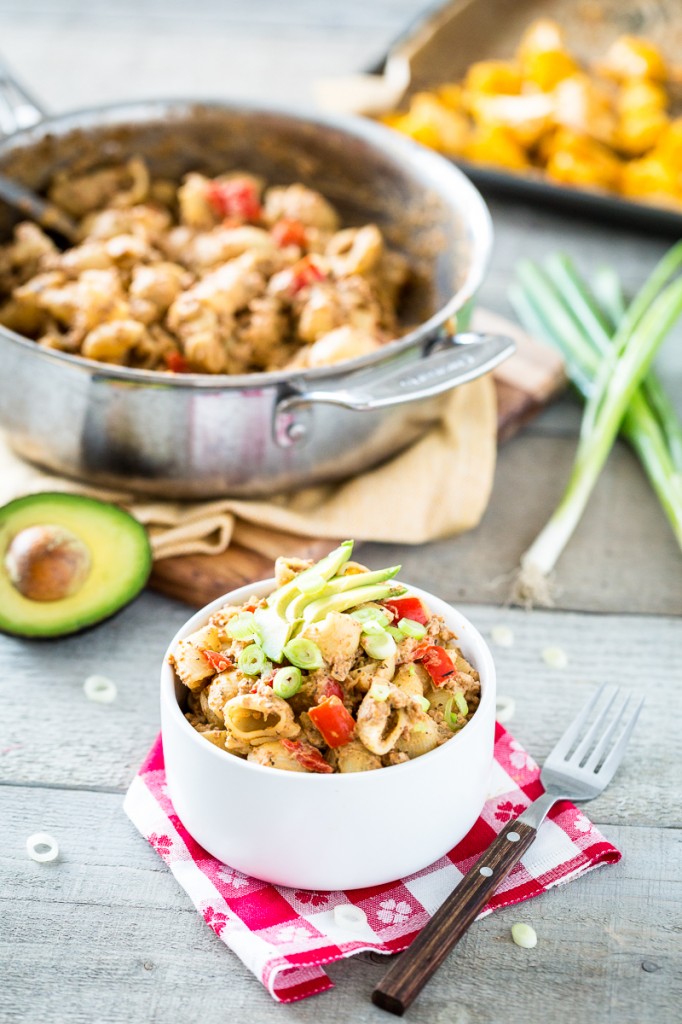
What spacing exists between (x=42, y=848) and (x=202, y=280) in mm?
1291

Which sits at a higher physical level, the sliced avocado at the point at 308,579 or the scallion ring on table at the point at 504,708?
the sliced avocado at the point at 308,579

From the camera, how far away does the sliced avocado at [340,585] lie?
1.50 metres

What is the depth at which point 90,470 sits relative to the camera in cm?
220

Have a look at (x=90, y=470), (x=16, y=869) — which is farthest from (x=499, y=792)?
(x=90, y=470)

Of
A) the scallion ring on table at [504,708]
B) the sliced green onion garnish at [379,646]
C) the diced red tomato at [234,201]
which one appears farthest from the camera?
the diced red tomato at [234,201]

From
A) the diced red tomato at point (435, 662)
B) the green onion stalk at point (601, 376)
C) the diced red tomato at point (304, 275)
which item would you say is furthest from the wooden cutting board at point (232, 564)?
the diced red tomato at point (435, 662)

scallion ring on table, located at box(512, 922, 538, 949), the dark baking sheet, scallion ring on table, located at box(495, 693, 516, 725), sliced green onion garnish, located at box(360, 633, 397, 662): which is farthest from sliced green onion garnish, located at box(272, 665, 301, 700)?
the dark baking sheet

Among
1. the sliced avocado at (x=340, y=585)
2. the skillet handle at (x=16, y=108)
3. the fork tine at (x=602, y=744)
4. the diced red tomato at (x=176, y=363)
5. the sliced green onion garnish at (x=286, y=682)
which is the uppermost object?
the skillet handle at (x=16, y=108)

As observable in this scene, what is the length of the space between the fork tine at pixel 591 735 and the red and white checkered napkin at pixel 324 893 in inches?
2.8

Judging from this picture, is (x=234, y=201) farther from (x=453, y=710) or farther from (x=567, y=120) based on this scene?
(x=453, y=710)

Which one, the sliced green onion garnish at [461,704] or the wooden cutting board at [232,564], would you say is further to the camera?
the wooden cutting board at [232,564]

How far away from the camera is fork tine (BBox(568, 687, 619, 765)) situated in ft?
5.68

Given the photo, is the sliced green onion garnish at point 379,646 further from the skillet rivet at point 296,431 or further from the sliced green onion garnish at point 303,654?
the skillet rivet at point 296,431

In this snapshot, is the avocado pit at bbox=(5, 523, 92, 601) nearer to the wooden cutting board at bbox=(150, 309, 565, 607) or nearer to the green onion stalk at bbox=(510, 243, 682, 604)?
the wooden cutting board at bbox=(150, 309, 565, 607)
